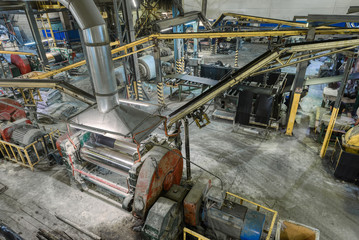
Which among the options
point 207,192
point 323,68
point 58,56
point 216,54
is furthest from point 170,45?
point 207,192

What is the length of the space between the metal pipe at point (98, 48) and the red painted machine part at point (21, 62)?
15.9 metres

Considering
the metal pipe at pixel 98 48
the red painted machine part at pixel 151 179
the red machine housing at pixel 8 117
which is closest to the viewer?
the metal pipe at pixel 98 48

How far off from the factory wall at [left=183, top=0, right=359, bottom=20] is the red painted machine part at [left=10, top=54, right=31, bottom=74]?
1430 cm

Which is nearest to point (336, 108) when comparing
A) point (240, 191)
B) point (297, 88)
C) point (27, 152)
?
→ point (297, 88)

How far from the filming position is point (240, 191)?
7.45 metres

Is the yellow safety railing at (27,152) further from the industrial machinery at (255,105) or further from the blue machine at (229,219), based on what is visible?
the industrial machinery at (255,105)

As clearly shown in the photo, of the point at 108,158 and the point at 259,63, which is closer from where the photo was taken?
the point at 259,63

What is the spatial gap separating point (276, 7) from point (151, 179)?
57.6 feet

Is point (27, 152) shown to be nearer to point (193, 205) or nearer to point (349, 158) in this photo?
point (193, 205)

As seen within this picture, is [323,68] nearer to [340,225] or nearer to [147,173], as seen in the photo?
[340,225]

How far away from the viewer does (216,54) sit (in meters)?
24.9

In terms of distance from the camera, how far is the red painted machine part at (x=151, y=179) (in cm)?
511

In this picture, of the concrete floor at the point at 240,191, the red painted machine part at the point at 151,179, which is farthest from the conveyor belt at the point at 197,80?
the red painted machine part at the point at 151,179

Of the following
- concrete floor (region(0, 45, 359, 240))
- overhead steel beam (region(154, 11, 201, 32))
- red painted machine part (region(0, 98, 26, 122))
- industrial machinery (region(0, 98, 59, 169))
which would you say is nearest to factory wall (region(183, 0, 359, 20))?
overhead steel beam (region(154, 11, 201, 32))
